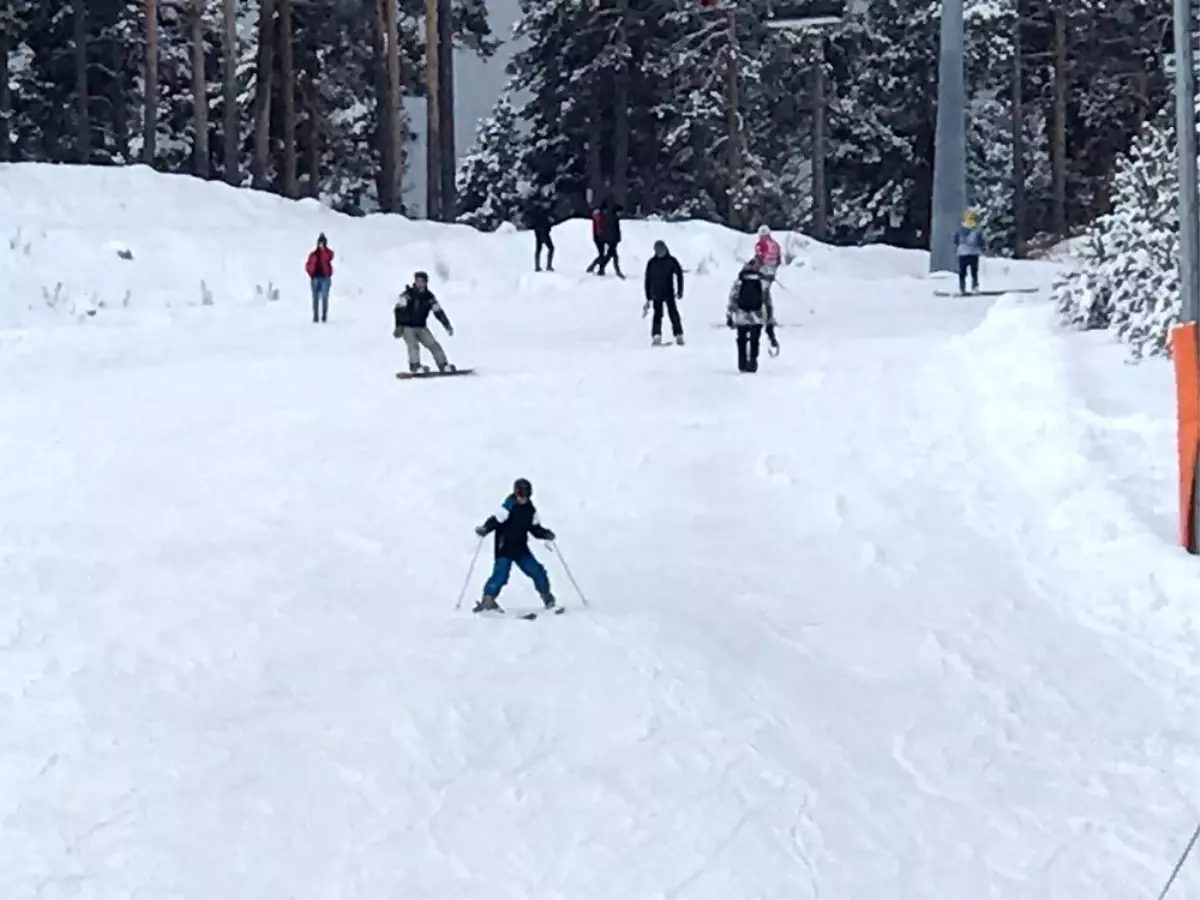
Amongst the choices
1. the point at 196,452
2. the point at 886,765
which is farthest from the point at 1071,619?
the point at 196,452

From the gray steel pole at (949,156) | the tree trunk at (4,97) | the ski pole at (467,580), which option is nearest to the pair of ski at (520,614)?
the ski pole at (467,580)

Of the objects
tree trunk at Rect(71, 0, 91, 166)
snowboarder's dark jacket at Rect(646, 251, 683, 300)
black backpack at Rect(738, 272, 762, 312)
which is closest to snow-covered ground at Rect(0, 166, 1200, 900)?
black backpack at Rect(738, 272, 762, 312)

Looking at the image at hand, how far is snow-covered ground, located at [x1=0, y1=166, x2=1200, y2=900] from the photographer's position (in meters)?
8.02

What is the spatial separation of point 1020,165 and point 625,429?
35.9 meters

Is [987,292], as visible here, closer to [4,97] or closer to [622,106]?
[622,106]

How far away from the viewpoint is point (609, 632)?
11.0 m

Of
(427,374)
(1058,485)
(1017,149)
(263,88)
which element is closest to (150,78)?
(263,88)

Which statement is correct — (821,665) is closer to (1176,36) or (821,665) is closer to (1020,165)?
(1176,36)

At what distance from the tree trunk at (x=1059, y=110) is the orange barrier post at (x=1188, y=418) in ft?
125

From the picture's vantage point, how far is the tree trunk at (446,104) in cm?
4425

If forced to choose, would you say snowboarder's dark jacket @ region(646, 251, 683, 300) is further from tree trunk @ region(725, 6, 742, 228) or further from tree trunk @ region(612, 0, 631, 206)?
tree trunk @ region(612, 0, 631, 206)

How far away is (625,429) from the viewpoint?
1762 cm

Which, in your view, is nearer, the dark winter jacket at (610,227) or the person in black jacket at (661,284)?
the person in black jacket at (661,284)

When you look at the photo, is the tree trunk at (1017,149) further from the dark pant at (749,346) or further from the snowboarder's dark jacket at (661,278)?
the dark pant at (749,346)
